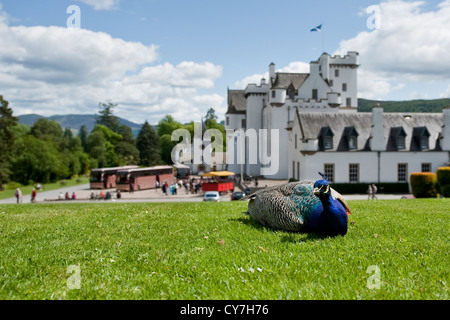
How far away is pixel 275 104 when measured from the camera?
59.7 metres

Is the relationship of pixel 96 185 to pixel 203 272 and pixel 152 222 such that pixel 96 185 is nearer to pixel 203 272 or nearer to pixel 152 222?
pixel 152 222

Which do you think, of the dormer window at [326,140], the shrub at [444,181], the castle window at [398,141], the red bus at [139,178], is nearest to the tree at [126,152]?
the red bus at [139,178]

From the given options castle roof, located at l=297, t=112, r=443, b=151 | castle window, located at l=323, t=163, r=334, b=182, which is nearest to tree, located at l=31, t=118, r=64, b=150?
castle roof, located at l=297, t=112, r=443, b=151

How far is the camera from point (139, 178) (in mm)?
53000

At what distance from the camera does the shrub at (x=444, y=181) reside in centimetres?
2881

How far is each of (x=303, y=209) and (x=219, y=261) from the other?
287cm

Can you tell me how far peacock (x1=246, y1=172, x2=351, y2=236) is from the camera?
7.88 metres

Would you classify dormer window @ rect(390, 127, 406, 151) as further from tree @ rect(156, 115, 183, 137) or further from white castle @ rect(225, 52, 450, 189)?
tree @ rect(156, 115, 183, 137)

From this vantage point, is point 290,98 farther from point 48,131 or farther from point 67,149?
point 48,131

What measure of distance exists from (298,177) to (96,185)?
30.6 metres

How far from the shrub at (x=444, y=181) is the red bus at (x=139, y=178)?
119 ft

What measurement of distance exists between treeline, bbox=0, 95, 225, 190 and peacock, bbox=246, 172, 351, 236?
6509cm

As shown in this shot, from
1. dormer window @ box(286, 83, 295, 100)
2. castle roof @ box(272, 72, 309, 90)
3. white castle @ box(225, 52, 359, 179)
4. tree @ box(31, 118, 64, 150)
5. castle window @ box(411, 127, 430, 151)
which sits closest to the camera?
castle window @ box(411, 127, 430, 151)
